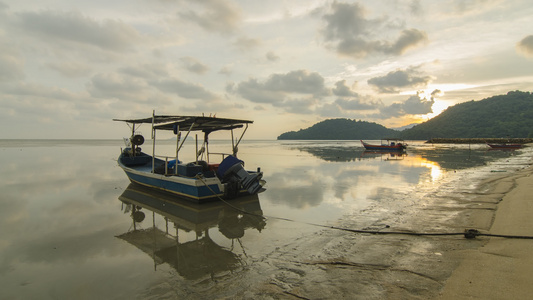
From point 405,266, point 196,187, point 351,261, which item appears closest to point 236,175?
point 196,187

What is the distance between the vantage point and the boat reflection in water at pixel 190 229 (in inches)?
233

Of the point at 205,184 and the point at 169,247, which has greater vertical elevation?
the point at 205,184

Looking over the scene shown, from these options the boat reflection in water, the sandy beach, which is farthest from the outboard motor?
the sandy beach

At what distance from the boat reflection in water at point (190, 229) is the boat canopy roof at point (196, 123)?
12.2 feet

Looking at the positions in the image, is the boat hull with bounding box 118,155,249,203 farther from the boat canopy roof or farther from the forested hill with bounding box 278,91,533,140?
the forested hill with bounding box 278,91,533,140

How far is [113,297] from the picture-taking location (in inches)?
184

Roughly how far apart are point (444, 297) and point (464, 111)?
611ft

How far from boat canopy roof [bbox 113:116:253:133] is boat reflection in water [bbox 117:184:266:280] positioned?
12.2 feet

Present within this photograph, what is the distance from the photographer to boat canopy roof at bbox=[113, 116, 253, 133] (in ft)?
39.6

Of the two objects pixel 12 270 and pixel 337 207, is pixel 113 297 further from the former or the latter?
pixel 337 207

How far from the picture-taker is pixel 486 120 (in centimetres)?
12938

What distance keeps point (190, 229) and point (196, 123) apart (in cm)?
594

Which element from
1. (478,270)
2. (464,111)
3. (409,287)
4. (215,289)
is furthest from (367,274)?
(464,111)

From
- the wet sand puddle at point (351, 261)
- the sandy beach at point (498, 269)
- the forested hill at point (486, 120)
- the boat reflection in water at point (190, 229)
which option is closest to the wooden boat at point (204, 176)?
the boat reflection in water at point (190, 229)
